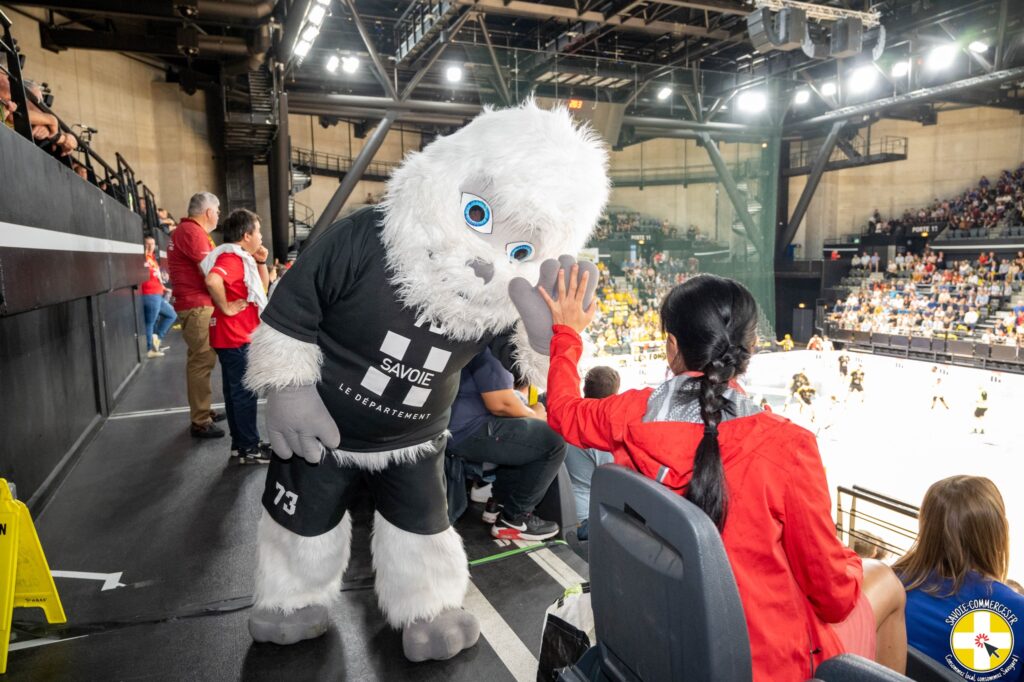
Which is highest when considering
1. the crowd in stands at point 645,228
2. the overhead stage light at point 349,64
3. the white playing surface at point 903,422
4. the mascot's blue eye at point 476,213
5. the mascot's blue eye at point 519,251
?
the overhead stage light at point 349,64

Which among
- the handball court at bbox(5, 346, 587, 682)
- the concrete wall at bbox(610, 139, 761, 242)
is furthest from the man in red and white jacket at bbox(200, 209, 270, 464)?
the concrete wall at bbox(610, 139, 761, 242)

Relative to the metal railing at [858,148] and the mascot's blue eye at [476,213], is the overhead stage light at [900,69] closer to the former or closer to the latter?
the metal railing at [858,148]

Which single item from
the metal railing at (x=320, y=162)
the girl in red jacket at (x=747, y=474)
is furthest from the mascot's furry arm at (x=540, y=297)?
the metal railing at (x=320, y=162)

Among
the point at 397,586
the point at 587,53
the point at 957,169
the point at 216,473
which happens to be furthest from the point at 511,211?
the point at 957,169

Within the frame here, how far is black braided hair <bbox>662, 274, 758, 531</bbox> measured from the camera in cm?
103

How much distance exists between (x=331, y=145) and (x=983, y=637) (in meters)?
20.7

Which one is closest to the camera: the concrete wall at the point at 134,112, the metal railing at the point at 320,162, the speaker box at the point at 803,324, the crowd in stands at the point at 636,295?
the concrete wall at the point at 134,112

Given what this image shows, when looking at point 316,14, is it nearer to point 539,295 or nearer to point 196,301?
point 196,301

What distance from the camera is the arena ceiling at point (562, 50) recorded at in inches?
388

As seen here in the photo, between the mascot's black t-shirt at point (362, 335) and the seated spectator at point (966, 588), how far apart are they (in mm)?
1208

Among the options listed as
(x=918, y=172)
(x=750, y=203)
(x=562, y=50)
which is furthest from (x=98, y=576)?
(x=918, y=172)

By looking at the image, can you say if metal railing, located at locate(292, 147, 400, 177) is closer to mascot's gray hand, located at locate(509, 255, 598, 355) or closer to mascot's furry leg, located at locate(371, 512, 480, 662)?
mascot's furry leg, located at locate(371, 512, 480, 662)

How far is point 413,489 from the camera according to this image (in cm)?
181

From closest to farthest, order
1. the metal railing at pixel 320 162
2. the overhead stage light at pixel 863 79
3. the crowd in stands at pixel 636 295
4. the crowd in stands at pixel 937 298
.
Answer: the overhead stage light at pixel 863 79, the crowd in stands at pixel 937 298, the crowd in stands at pixel 636 295, the metal railing at pixel 320 162
